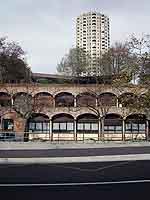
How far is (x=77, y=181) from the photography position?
11.5m

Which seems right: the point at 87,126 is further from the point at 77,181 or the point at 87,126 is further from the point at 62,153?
the point at 77,181

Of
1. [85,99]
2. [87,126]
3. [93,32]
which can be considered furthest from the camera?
[93,32]

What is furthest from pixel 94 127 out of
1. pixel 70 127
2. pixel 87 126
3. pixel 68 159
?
pixel 68 159

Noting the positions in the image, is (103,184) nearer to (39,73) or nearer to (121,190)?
(121,190)

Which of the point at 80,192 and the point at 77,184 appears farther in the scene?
the point at 77,184

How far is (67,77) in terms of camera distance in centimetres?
8531

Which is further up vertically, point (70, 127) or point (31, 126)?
point (31, 126)

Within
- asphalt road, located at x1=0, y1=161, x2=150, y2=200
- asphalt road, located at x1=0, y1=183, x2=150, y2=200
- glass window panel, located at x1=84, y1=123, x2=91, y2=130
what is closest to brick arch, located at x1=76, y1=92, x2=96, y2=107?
glass window panel, located at x1=84, y1=123, x2=91, y2=130

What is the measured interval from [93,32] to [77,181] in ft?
568

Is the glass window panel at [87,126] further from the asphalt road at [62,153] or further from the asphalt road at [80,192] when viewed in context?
the asphalt road at [80,192]

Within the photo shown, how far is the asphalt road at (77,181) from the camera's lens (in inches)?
361

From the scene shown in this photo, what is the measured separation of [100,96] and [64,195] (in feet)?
166

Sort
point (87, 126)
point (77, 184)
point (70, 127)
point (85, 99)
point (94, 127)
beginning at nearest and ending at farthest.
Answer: point (77, 184) < point (94, 127) < point (87, 126) < point (70, 127) < point (85, 99)

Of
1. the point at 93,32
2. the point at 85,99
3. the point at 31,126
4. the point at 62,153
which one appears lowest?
the point at 62,153
